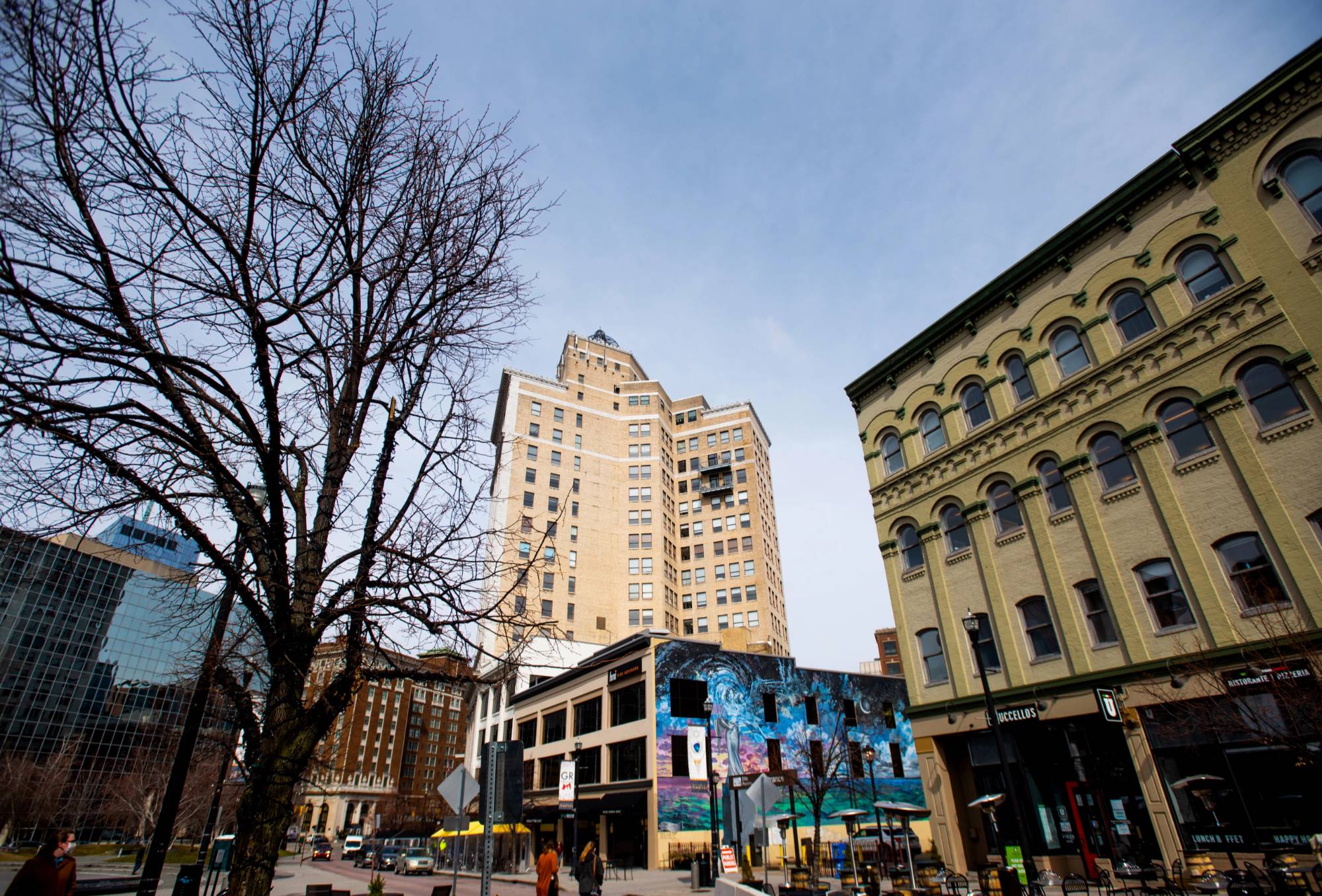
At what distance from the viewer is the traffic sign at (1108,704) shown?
1555cm

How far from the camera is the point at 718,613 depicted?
218 feet

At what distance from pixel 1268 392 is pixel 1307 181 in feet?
17.1

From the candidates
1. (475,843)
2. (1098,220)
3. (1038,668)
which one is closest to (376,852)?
(475,843)

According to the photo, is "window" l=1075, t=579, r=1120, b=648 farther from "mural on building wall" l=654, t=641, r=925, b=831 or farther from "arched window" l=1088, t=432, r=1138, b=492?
"mural on building wall" l=654, t=641, r=925, b=831

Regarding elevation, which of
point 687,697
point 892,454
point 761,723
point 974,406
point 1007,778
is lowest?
point 1007,778

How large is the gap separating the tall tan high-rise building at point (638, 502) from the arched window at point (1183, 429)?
4506 cm

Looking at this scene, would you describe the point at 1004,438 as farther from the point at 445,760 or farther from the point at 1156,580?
the point at 445,760

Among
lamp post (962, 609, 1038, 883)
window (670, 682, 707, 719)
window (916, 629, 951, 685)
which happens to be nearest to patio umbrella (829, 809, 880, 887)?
lamp post (962, 609, 1038, 883)

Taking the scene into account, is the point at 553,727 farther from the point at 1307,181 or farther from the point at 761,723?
the point at 1307,181

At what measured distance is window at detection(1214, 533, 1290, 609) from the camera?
14.3 m

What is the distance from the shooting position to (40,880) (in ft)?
26.7


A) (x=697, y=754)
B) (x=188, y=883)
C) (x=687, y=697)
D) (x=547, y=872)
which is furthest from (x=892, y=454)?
(x=188, y=883)

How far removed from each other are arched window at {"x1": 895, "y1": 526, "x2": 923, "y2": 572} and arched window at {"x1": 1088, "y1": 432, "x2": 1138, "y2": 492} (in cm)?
635

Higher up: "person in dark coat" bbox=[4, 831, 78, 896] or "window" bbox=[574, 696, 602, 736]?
"window" bbox=[574, 696, 602, 736]
